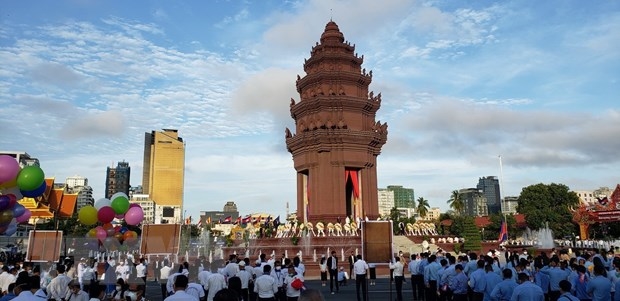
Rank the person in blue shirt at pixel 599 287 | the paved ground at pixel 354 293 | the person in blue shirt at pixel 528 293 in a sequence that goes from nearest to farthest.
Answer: the person in blue shirt at pixel 528 293 → the person in blue shirt at pixel 599 287 → the paved ground at pixel 354 293

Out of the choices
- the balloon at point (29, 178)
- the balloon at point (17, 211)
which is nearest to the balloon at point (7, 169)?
the balloon at point (29, 178)

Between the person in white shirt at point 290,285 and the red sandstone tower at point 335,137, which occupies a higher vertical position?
the red sandstone tower at point 335,137

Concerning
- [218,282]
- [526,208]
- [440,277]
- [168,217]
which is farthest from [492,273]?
[168,217]

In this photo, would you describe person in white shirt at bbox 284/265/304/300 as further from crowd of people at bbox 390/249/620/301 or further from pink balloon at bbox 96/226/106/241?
pink balloon at bbox 96/226/106/241

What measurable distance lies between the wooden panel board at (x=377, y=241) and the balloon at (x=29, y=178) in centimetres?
1654

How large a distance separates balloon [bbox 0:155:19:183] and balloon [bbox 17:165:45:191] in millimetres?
568

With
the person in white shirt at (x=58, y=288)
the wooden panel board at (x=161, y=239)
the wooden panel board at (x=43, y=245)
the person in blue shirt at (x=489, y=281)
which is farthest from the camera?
the wooden panel board at (x=161, y=239)

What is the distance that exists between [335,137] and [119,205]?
22083 millimetres

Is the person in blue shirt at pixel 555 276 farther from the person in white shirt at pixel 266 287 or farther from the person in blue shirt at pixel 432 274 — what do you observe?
the person in white shirt at pixel 266 287

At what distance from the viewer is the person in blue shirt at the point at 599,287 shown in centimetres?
1179

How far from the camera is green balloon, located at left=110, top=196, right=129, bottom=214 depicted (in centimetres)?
2984

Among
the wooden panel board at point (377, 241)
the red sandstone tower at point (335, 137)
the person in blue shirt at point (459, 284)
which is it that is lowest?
the person in blue shirt at point (459, 284)

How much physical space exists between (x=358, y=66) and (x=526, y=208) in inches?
1808

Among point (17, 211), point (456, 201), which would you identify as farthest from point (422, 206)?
point (17, 211)
